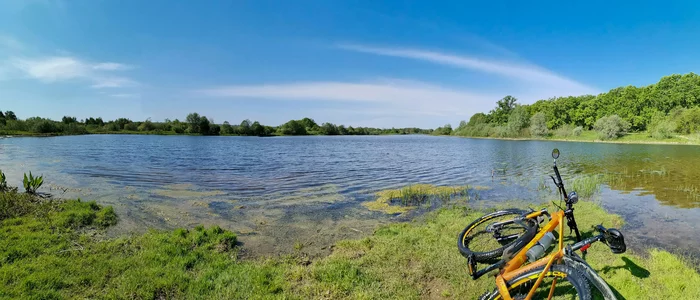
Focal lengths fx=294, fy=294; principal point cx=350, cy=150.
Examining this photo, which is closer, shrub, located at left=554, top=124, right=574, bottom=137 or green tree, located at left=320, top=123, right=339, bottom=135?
shrub, located at left=554, top=124, right=574, bottom=137

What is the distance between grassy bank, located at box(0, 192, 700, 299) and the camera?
550 cm

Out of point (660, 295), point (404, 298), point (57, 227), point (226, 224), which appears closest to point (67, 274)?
point (57, 227)

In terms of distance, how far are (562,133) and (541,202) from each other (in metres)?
111

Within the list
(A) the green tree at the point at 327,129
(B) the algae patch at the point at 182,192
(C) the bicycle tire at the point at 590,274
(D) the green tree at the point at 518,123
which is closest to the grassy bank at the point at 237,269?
(C) the bicycle tire at the point at 590,274

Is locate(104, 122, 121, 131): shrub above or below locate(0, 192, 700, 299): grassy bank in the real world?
above

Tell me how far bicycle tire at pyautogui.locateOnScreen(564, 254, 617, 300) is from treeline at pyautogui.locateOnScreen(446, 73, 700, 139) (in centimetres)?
9734

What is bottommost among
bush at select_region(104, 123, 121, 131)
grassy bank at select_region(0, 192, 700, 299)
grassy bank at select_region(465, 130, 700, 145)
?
grassy bank at select_region(0, 192, 700, 299)

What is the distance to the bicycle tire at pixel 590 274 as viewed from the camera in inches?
136

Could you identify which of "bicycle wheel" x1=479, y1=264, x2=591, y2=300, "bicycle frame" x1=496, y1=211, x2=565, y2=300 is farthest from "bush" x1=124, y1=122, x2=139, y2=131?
"bicycle wheel" x1=479, y1=264, x2=591, y2=300

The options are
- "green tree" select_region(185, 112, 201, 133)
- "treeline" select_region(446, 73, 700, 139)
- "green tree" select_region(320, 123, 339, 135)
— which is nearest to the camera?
"treeline" select_region(446, 73, 700, 139)

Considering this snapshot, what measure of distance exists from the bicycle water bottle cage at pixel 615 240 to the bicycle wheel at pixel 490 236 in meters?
1.40

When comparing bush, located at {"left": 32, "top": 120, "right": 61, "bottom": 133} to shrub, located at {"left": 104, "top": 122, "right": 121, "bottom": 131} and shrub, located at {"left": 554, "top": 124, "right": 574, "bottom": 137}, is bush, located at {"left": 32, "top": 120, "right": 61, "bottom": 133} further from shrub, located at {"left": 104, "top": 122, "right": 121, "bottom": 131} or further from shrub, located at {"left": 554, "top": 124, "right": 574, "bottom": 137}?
shrub, located at {"left": 554, "top": 124, "right": 574, "bottom": 137}

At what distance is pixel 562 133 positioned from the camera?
104 m

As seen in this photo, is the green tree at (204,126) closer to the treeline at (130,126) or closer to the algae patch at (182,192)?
the treeline at (130,126)
